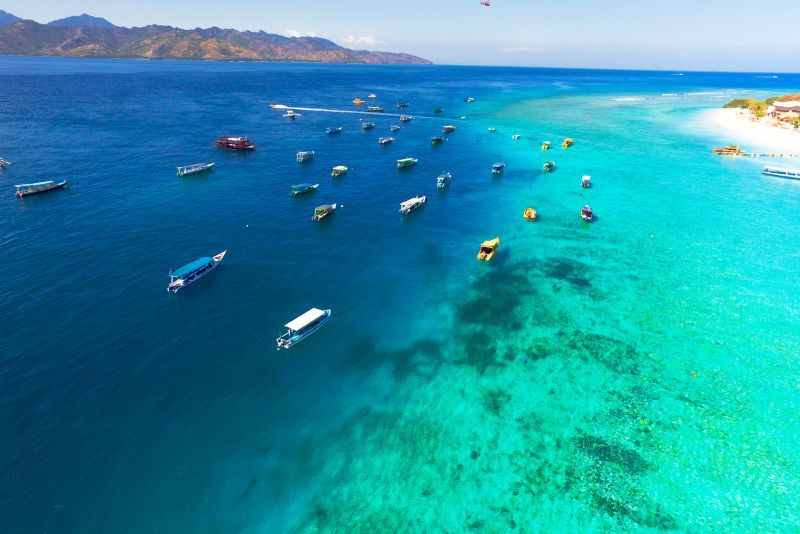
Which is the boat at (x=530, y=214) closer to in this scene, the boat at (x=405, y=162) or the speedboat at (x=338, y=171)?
the boat at (x=405, y=162)

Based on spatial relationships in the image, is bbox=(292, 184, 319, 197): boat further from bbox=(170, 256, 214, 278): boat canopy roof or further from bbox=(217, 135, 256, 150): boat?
bbox=(217, 135, 256, 150): boat

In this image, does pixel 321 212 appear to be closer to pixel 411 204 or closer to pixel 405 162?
pixel 411 204

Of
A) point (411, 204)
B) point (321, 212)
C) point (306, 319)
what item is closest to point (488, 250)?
point (411, 204)

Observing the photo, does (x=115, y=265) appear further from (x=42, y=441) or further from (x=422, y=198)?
(x=422, y=198)

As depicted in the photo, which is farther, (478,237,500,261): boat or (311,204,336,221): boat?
(311,204,336,221): boat

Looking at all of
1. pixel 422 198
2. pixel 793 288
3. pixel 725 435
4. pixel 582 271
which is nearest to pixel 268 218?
pixel 422 198

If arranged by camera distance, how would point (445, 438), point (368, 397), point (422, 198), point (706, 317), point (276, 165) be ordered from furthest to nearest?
point (276, 165) < point (422, 198) < point (706, 317) < point (368, 397) < point (445, 438)

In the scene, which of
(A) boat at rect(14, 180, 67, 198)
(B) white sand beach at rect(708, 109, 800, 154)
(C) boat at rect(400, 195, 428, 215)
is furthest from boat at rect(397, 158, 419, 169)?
(B) white sand beach at rect(708, 109, 800, 154)
